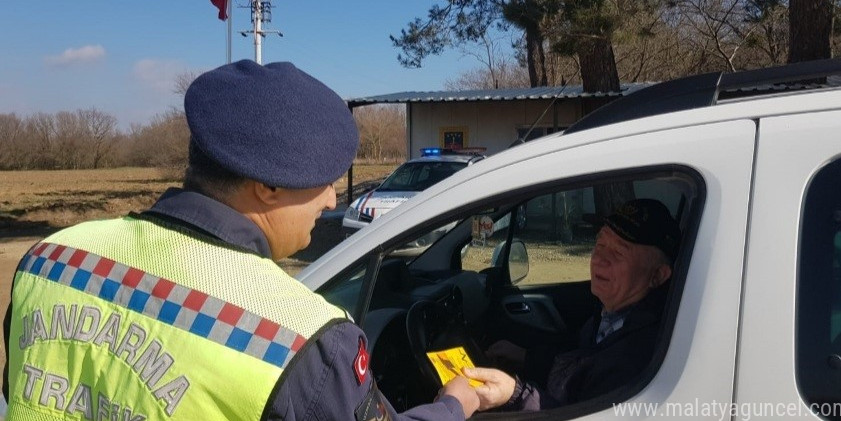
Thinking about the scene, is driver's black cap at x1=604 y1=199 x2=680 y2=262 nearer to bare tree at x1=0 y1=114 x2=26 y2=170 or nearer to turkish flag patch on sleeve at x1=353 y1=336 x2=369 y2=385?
turkish flag patch on sleeve at x1=353 y1=336 x2=369 y2=385

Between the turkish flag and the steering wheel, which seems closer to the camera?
the steering wheel

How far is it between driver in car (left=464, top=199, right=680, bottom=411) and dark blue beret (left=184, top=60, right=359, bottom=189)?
0.99m

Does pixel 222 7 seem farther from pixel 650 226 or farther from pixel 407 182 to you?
pixel 650 226

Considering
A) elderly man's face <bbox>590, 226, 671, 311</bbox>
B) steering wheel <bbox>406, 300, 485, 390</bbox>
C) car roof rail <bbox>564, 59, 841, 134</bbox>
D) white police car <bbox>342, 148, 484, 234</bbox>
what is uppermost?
car roof rail <bbox>564, 59, 841, 134</bbox>

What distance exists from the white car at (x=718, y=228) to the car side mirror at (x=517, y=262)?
3.91 feet

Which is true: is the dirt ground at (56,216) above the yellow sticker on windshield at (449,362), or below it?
below

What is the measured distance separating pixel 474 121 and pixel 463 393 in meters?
17.1

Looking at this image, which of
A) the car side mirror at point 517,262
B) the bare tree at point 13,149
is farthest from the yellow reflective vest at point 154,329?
the bare tree at point 13,149

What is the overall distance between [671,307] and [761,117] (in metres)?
0.44

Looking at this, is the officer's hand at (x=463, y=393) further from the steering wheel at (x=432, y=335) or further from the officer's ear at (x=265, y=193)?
the officer's ear at (x=265, y=193)

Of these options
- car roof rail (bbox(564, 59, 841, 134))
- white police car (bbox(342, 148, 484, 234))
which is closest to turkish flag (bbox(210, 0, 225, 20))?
white police car (bbox(342, 148, 484, 234))

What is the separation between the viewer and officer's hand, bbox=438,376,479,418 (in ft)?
5.22

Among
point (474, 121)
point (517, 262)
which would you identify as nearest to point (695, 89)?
point (517, 262)

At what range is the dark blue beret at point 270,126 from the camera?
1037 mm
